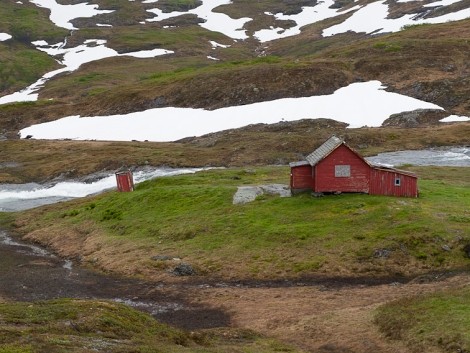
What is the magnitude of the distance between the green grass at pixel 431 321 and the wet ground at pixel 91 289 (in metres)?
8.86

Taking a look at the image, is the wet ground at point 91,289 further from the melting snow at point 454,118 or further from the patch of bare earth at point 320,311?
the melting snow at point 454,118

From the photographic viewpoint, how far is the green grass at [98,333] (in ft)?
63.6

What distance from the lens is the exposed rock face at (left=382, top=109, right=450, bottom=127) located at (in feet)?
304

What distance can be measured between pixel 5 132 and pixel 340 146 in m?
85.6

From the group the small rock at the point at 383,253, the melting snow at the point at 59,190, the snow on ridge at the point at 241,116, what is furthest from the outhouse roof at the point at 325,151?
the snow on ridge at the point at 241,116

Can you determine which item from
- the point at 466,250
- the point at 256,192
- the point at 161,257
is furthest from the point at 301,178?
the point at 466,250

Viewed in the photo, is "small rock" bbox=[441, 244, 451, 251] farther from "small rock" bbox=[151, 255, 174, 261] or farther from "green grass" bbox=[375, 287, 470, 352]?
"small rock" bbox=[151, 255, 174, 261]

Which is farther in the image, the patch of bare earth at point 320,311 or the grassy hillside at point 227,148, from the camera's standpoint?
the grassy hillside at point 227,148

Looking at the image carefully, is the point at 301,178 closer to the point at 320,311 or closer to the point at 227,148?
the point at 320,311

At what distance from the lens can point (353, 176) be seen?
4831 centimetres

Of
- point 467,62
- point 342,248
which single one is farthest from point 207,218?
point 467,62

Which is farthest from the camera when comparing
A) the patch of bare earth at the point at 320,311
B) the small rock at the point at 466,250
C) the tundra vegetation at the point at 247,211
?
the small rock at the point at 466,250

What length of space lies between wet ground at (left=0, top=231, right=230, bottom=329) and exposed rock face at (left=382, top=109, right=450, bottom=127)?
61.1m

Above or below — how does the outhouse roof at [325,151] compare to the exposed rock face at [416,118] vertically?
below
